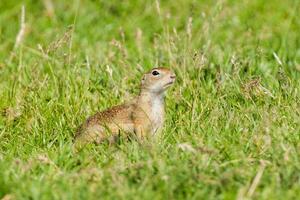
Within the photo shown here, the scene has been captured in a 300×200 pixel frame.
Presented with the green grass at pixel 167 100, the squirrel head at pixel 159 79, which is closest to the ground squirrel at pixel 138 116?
the squirrel head at pixel 159 79

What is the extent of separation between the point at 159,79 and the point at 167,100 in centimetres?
45

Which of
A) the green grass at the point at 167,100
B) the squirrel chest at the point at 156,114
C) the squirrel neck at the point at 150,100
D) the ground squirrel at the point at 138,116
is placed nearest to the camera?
the green grass at the point at 167,100

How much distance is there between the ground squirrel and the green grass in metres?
0.11

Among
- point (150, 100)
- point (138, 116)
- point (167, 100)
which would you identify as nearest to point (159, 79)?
point (150, 100)

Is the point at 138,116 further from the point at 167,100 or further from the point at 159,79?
the point at 167,100

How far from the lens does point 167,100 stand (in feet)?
22.0

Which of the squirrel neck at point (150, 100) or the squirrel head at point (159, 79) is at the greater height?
the squirrel head at point (159, 79)

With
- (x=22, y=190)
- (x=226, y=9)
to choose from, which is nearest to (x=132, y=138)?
(x=22, y=190)

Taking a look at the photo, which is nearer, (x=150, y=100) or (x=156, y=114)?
(x=156, y=114)

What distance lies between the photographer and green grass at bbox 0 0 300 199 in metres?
4.80

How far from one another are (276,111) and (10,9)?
457 centimetres

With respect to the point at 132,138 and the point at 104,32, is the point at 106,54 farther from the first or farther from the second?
the point at 132,138

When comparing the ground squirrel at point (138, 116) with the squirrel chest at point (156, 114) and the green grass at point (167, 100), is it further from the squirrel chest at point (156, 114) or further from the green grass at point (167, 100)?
the green grass at point (167, 100)

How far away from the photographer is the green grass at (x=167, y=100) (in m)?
4.80
